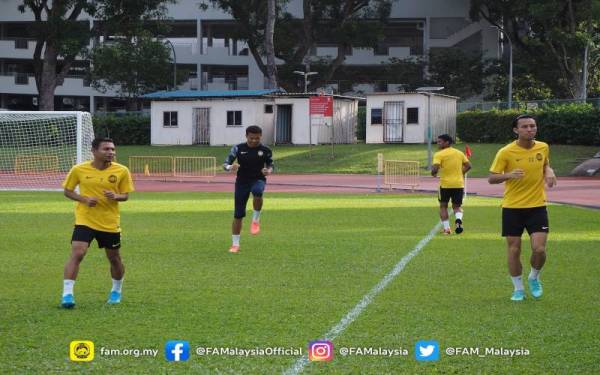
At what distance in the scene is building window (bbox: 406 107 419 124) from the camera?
53719 mm

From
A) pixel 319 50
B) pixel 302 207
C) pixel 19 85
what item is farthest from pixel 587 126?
pixel 19 85

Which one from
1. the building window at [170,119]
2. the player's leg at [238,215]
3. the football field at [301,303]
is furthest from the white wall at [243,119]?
the player's leg at [238,215]

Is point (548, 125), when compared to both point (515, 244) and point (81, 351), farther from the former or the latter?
point (81, 351)

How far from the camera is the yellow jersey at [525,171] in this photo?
1038cm

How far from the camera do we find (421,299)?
1047 centimetres

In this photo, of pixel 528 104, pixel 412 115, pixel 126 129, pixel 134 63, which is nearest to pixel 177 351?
pixel 412 115

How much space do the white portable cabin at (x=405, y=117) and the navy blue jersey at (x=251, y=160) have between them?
1506 inches

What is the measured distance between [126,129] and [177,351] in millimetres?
57050

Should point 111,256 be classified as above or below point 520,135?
below

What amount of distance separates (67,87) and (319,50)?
21119 mm

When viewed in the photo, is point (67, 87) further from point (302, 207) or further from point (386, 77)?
point (302, 207)

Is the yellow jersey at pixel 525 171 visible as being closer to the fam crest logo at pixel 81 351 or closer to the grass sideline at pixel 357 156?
the fam crest logo at pixel 81 351

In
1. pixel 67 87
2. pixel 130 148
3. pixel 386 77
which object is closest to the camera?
pixel 130 148

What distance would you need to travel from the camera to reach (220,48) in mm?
81250
